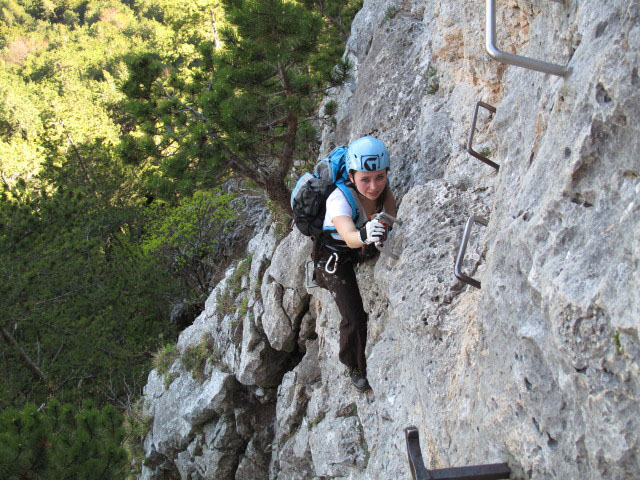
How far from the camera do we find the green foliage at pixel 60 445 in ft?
17.9

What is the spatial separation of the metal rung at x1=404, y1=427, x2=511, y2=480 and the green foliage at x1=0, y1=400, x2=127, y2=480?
468 centimetres

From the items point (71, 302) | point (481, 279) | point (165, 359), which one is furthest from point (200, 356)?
point (481, 279)

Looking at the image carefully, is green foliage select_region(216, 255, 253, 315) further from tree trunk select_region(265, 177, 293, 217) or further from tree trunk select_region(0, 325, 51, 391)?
tree trunk select_region(0, 325, 51, 391)

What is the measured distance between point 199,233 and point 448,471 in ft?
49.4

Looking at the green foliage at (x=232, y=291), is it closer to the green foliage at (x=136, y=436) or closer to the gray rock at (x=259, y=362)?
the gray rock at (x=259, y=362)

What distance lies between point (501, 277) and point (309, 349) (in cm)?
488

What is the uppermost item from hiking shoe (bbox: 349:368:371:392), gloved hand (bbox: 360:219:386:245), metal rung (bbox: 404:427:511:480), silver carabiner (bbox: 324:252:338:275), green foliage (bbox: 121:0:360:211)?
green foliage (bbox: 121:0:360:211)

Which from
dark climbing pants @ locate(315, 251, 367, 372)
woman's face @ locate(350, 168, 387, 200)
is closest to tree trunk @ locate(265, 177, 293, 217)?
dark climbing pants @ locate(315, 251, 367, 372)

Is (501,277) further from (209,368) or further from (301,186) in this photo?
(209,368)

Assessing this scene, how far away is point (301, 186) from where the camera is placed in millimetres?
4543

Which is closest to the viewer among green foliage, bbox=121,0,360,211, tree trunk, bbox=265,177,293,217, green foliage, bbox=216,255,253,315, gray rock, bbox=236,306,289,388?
green foliage, bbox=121,0,360,211

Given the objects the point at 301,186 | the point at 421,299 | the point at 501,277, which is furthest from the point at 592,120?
the point at 301,186

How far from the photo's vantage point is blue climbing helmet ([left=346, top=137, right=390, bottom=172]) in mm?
4023

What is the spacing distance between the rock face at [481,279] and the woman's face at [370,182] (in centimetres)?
27
